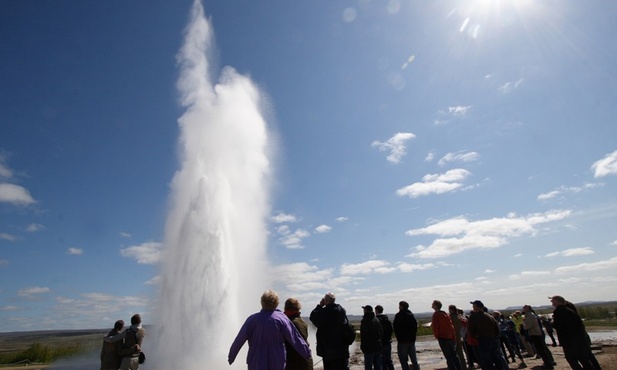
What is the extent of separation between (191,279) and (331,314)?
13654 millimetres

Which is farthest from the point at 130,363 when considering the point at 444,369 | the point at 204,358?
the point at 444,369

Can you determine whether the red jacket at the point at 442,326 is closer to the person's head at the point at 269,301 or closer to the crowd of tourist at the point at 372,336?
the crowd of tourist at the point at 372,336

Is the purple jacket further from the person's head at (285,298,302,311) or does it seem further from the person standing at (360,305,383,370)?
the person standing at (360,305,383,370)

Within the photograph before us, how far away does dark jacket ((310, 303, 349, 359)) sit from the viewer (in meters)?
7.04

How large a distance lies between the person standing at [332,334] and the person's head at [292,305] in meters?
1.99

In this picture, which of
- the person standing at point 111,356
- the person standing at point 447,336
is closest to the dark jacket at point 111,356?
the person standing at point 111,356

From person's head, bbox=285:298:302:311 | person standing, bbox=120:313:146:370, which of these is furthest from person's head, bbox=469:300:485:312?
person standing, bbox=120:313:146:370

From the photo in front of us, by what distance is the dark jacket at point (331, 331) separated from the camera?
23.1 ft

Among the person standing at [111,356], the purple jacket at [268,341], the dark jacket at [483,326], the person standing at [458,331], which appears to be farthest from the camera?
the person standing at [458,331]

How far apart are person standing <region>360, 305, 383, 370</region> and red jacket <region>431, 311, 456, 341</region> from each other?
1876 millimetres

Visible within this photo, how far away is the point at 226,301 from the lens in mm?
18344

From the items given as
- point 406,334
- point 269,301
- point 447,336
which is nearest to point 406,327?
point 406,334

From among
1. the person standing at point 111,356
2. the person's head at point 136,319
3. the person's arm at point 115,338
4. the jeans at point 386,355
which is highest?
the person's head at point 136,319

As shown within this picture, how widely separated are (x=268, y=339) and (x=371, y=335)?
5.06m
